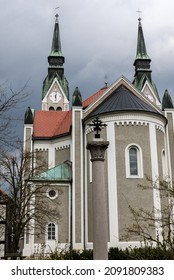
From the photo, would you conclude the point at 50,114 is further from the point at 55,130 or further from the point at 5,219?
the point at 5,219

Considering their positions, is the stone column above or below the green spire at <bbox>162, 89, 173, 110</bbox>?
below

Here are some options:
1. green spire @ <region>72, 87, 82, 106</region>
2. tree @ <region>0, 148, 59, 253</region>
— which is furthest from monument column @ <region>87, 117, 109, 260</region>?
green spire @ <region>72, 87, 82, 106</region>

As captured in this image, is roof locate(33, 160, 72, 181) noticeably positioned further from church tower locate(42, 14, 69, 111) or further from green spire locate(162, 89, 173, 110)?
church tower locate(42, 14, 69, 111)

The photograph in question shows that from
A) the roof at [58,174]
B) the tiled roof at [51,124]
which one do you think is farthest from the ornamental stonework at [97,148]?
the tiled roof at [51,124]

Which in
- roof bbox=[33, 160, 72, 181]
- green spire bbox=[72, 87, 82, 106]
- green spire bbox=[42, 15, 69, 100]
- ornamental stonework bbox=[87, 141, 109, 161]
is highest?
green spire bbox=[42, 15, 69, 100]

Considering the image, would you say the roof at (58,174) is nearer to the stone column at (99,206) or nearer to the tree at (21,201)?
the tree at (21,201)

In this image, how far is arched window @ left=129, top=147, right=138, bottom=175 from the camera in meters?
27.6

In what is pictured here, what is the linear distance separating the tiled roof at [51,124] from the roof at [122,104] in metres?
5.67

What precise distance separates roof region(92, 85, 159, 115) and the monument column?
578 inches

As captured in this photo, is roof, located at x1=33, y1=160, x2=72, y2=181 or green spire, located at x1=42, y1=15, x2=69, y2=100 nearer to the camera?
roof, located at x1=33, y1=160, x2=72, y2=181

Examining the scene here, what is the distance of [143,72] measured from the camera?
2395 inches

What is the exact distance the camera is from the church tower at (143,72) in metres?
59.6

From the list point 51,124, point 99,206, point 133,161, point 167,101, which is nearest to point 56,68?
point 51,124
